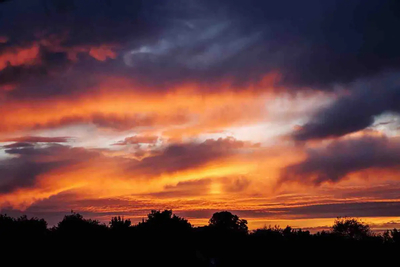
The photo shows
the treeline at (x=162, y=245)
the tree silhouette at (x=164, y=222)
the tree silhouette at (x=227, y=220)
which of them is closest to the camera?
the treeline at (x=162, y=245)

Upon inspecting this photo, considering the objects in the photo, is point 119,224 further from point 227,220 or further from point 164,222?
point 227,220

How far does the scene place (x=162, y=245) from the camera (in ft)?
132

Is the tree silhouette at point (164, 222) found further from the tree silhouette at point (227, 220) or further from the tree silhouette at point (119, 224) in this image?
the tree silhouette at point (227, 220)

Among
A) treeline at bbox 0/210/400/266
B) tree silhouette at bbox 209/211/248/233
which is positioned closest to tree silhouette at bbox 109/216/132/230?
treeline at bbox 0/210/400/266

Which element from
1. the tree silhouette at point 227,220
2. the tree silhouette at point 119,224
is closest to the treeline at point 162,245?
the tree silhouette at point 119,224

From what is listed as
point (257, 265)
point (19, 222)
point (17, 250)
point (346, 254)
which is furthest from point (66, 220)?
point (346, 254)

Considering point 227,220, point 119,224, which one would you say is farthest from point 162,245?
point 227,220

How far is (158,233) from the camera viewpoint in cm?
4359

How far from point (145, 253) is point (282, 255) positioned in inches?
553

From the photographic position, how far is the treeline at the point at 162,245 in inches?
1378

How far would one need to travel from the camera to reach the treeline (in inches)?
1378

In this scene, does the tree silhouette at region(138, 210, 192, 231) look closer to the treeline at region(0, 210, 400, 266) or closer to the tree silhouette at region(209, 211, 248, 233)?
the treeline at region(0, 210, 400, 266)

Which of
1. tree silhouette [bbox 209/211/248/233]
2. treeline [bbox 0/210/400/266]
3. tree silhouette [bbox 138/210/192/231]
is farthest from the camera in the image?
tree silhouette [bbox 209/211/248/233]

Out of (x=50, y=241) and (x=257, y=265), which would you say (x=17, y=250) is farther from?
(x=257, y=265)
